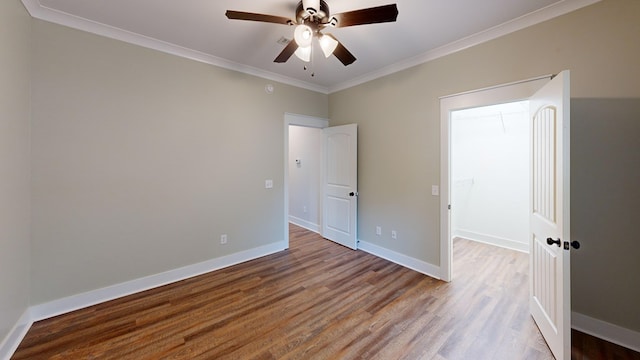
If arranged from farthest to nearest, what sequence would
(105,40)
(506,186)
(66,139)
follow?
(506,186) → (105,40) → (66,139)

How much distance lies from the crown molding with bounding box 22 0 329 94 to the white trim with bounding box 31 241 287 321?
2.60 meters

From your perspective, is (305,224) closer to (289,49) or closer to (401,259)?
(401,259)

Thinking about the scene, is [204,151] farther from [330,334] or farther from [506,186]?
[506,186]

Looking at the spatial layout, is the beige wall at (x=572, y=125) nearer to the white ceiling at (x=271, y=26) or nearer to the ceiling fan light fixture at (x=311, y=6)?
the white ceiling at (x=271, y=26)

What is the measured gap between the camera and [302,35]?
1.89 metres

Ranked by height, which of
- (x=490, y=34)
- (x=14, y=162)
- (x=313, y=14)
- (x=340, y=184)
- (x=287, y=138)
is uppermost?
(x=490, y=34)

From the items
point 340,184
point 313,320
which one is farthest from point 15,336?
point 340,184

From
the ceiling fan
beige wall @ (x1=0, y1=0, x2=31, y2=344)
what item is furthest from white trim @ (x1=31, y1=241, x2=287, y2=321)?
the ceiling fan

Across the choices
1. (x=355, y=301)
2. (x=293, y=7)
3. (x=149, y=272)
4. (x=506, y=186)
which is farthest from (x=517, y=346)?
(x=149, y=272)

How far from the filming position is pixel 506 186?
406 cm

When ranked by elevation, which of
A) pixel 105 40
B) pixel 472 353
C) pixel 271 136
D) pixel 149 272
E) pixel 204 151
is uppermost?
pixel 105 40

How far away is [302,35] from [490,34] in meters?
2.04

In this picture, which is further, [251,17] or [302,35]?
[302,35]

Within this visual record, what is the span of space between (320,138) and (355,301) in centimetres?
300
